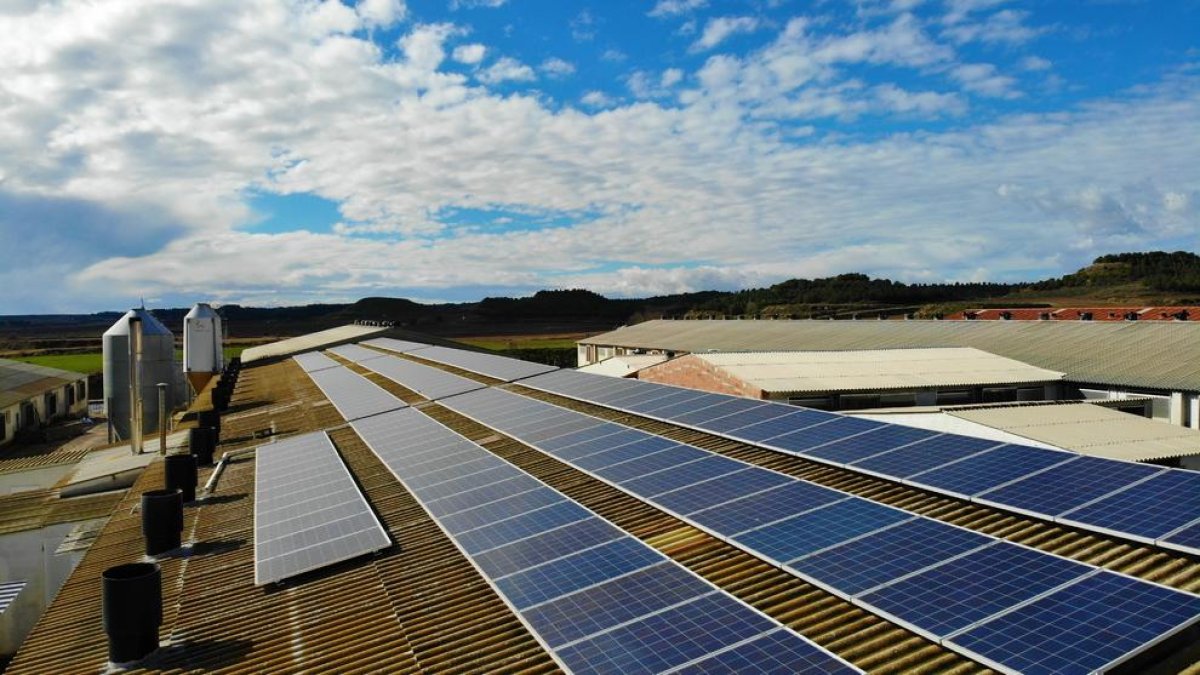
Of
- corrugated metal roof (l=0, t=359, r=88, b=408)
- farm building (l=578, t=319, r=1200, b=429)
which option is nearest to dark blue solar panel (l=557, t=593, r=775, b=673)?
farm building (l=578, t=319, r=1200, b=429)

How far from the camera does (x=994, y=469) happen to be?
44.6 feet

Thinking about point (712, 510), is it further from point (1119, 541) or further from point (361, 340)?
point (361, 340)

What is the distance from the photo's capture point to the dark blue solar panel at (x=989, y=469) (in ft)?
42.3

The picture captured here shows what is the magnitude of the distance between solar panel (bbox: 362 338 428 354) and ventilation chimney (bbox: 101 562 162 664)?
181 feet

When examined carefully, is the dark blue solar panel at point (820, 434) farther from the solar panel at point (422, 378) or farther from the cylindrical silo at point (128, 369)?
the cylindrical silo at point (128, 369)

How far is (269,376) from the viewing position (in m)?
59.2

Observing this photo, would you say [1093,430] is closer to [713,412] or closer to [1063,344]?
[713,412]

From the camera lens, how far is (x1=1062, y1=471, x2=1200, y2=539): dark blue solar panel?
10.3m

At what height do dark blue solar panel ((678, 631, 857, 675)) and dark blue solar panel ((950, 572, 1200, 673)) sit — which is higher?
dark blue solar panel ((950, 572, 1200, 673))

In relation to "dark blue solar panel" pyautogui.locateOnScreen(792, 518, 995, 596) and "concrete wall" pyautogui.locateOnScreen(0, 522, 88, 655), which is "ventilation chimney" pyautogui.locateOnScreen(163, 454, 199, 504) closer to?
"concrete wall" pyautogui.locateOnScreen(0, 522, 88, 655)

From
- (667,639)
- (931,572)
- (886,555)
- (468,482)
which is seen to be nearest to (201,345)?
(468,482)

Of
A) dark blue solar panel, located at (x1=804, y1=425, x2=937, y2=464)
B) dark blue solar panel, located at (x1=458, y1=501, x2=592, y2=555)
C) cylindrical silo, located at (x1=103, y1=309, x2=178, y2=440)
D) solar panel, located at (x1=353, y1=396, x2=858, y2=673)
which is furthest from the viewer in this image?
cylindrical silo, located at (x1=103, y1=309, x2=178, y2=440)

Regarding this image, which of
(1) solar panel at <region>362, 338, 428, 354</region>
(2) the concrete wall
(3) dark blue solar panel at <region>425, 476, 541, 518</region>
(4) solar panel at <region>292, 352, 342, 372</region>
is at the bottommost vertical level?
(2) the concrete wall

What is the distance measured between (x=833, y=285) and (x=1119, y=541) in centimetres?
18662
